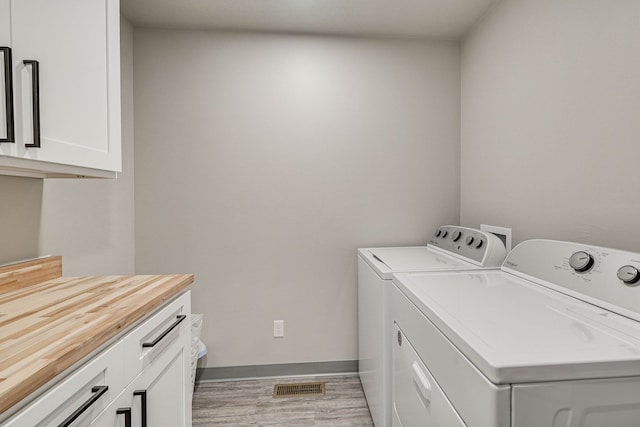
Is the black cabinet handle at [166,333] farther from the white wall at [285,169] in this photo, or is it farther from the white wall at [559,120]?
the white wall at [559,120]

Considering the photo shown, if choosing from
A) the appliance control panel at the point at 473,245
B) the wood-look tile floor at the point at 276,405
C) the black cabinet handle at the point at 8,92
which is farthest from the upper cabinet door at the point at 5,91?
the appliance control panel at the point at 473,245

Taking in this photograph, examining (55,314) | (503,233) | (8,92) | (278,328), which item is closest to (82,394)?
(55,314)

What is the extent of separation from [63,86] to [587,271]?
1.81 meters

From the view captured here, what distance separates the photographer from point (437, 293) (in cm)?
108

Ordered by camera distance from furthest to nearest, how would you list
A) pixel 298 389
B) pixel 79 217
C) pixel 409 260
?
pixel 298 389
pixel 409 260
pixel 79 217

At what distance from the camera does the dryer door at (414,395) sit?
2.77 ft

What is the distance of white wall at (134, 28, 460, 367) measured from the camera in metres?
2.13

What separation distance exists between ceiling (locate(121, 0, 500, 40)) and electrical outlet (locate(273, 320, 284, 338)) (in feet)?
6.70

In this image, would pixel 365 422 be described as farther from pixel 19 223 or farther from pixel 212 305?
pixel 19 223

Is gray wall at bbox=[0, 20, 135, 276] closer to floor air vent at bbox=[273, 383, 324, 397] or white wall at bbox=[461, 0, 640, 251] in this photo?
floor air vent at bbox=[273, 383, 324, 397]

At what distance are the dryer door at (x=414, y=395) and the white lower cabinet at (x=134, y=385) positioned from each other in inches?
33.4

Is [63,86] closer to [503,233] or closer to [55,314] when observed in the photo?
[55,314]

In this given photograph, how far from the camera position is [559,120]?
138 centimetres

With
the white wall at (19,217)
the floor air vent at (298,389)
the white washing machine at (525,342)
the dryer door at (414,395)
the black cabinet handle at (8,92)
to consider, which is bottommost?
the floor air vent at (298,389)
